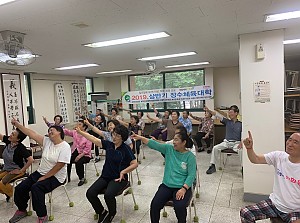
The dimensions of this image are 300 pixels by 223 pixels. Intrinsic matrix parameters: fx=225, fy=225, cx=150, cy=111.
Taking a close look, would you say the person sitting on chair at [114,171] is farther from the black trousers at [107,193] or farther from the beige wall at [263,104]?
the beige wall at [263,104]

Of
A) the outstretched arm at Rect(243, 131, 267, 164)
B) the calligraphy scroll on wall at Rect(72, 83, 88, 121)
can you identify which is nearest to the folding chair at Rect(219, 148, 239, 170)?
the outstretched arm at Rect(243, 131, 267, 164)

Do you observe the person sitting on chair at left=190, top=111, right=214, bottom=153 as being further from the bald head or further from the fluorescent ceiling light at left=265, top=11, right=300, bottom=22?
the bald head

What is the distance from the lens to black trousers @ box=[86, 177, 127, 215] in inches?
101

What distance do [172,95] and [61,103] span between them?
3668 mm

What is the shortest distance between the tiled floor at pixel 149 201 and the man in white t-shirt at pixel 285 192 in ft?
2.50

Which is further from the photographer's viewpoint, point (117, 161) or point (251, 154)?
point (117, 161)

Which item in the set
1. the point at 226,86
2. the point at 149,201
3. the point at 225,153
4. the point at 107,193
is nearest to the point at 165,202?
the point at 107,193

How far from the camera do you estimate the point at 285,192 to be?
1.92 metres

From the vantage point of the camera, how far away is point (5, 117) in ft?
17.4

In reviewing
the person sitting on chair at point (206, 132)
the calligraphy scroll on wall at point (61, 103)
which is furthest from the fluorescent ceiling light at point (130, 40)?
the calligraphy scroll on wall at point (61, 103)

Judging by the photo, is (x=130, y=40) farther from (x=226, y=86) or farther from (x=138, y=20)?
(x=226, y=86)

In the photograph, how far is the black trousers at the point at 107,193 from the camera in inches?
101

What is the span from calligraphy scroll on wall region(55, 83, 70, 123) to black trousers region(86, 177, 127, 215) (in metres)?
5.18

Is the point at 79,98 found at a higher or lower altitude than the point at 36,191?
higher
